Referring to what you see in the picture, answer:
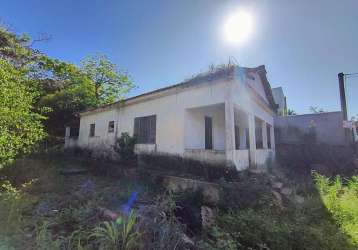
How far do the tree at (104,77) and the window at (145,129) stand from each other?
14.3 m

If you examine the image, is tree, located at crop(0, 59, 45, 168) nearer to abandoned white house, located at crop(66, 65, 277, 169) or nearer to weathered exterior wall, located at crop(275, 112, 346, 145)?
abandoned white house, located at crop(66, 65, 277, 169)

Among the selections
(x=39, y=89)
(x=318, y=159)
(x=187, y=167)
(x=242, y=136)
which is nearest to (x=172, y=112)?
(x=187, y=167)

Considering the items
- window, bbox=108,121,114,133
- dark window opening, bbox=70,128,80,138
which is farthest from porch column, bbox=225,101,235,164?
dark window opening, bbox=70,128,80,138

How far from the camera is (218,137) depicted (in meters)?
11.3

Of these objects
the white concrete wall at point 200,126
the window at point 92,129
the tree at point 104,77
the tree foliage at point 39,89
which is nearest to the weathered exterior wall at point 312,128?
the white concrete wall at point 200,126

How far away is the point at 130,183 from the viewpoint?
860cm

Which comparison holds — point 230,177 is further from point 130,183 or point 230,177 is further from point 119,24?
point 119,24

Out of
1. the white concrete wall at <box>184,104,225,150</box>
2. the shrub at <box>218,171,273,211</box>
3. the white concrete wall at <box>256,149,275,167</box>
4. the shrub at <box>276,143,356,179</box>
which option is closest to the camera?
the shrub at <box>218,171,273,211</box>

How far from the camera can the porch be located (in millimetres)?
7652

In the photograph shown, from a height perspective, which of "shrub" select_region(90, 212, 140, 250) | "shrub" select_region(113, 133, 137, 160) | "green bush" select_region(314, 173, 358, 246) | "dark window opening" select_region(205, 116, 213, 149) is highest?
"dark window opening" select_region(205, 116, 213, 149)

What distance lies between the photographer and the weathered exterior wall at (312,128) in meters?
16.2

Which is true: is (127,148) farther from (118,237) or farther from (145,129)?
(118,237)

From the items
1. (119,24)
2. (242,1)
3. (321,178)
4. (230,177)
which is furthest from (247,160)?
(119,24)

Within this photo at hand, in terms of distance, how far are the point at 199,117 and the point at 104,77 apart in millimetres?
18805
